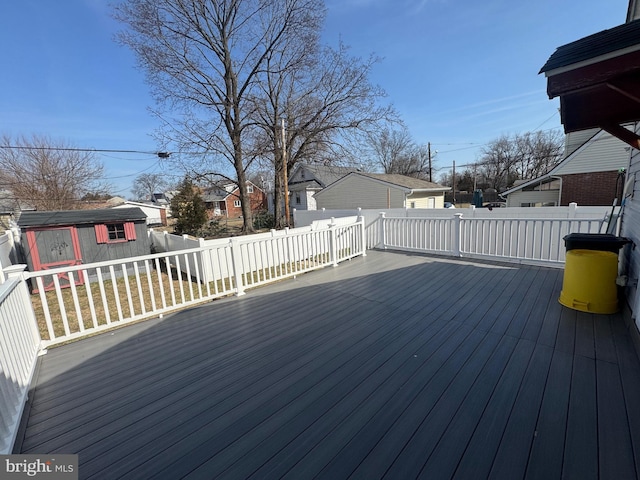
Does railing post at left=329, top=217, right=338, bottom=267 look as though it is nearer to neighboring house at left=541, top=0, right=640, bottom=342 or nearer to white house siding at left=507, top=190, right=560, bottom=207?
neighboring house at left=541, top=0, right=640, bottom=342

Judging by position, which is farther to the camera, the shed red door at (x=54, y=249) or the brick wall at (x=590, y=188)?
the brick wall at (x=590, y=188)

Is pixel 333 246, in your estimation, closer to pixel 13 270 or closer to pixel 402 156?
pixel 13 270

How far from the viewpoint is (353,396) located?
1.74 m


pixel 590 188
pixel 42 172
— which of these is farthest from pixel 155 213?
pixel 590 188

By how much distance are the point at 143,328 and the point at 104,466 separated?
72.1 inches

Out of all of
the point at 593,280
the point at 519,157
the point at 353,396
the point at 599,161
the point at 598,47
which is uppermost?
the point at 519,157

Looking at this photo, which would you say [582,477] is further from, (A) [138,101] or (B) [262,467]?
(A) [138,101]

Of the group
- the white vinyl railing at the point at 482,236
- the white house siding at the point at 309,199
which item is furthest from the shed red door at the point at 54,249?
the white house siding at the point at 309,199

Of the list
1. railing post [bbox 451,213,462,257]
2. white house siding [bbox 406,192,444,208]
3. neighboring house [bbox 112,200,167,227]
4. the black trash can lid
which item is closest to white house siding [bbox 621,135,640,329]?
the black trash can lid

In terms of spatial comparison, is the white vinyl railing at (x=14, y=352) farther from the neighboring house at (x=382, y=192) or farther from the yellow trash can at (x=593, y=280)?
the neighboring house at (x=382, y=192)

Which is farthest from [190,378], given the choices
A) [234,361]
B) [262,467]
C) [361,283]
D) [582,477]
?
[361,283]

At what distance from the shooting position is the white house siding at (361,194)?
14.7m

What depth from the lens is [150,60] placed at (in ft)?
34.1

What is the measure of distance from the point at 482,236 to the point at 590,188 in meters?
10.5
